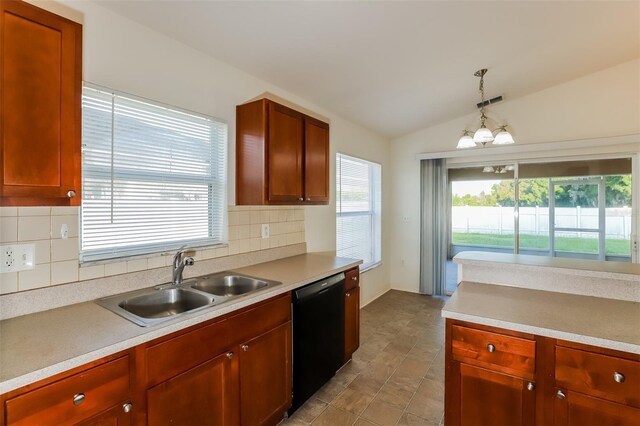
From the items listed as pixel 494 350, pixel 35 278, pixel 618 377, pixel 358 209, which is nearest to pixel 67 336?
pixel 35 278

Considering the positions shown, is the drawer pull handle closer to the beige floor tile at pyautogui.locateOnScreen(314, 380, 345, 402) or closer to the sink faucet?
the sink faucet

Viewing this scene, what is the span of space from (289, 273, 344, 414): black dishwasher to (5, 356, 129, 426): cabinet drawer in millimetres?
1057

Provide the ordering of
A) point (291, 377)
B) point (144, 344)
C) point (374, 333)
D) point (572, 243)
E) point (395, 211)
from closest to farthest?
point (144, 344), point (291, 377), point (374, 333), point (572, 243), point (395, 211)

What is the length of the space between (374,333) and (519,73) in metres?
3.31

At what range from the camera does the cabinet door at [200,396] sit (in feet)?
4.38

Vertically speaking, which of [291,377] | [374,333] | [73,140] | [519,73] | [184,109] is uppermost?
[519,73]

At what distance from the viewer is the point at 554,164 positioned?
4121mm

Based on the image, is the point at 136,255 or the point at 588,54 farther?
the point at 588,54

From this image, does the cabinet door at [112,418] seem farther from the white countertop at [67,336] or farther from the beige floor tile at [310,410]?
the beige floor tile at [310,410]

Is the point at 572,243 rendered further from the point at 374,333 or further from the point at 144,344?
the point at 144,344

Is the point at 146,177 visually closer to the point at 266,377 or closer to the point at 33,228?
the point at 33,228

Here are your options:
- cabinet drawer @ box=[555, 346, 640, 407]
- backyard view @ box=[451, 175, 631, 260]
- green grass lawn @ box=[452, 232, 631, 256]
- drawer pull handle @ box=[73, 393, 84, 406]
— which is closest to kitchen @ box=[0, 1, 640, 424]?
drawer pull handle @ box=[73, 393, 84, 406]

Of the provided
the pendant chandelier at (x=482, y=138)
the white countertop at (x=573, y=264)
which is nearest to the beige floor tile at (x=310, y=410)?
the white countertop at (x=573, y=264)

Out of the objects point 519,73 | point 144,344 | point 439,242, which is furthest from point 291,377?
point 519,73
